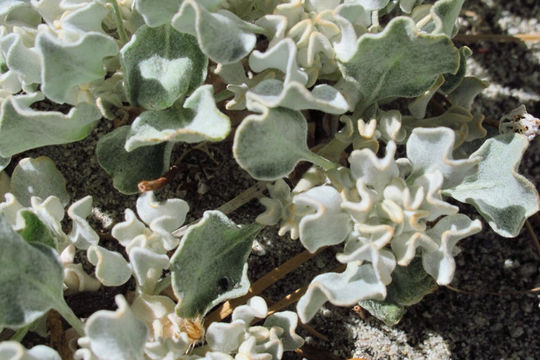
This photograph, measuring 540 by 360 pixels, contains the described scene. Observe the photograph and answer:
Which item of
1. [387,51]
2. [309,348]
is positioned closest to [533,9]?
[387,51]

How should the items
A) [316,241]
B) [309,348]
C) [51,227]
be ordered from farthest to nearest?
[309,348] → [51,227] → [316,241]

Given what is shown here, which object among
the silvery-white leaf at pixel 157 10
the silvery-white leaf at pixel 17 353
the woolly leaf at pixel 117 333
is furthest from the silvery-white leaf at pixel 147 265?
the silvery-white leaf at pixel 157 10

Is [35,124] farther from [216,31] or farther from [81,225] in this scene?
[216,31]

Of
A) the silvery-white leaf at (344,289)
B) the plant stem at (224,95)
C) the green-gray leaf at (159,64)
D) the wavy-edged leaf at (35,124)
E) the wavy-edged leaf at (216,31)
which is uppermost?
the wavy-edged leaf at (216,31)

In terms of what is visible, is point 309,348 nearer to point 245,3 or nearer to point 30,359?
point 30,359

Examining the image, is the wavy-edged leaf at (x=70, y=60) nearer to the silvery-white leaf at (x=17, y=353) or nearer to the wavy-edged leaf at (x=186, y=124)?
the wavy-edged leaf at (x=186, y=124)

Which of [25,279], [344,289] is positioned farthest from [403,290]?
[25,279]
